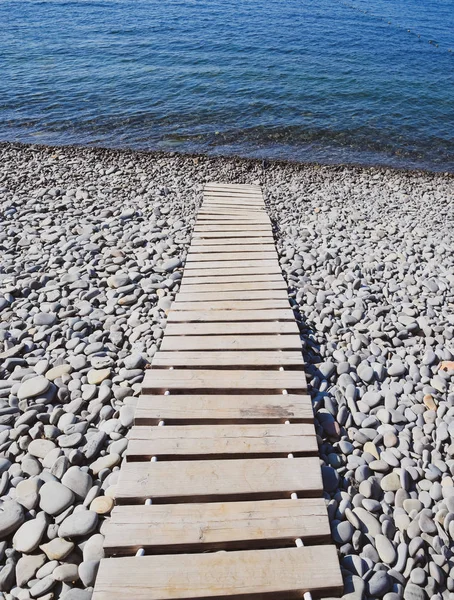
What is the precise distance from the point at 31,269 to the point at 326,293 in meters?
4.73

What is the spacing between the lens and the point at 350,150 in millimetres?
14828

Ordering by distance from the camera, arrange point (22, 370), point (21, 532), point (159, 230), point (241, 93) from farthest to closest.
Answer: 1. point (241, 93)
2. point (159, 230)
3. point (22, 370)
4. point (21, 532)

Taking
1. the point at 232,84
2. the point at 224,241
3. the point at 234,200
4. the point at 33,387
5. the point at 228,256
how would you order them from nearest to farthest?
the point at 33,387
the point at 228,256
the point at 224,241
the point at 234,200
the point at 232,84

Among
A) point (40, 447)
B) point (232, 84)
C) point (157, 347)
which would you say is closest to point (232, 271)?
point (157, 347)

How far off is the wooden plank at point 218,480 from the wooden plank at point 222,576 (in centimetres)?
47

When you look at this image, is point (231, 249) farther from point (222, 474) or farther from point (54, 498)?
point (54, 498)

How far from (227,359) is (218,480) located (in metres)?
1.59

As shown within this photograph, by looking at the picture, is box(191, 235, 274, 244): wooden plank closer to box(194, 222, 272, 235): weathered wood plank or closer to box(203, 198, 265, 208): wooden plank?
box(194, 222, 272, 235): weathered wood plank

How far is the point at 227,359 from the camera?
4941mm

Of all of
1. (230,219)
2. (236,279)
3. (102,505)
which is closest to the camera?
(102,505)

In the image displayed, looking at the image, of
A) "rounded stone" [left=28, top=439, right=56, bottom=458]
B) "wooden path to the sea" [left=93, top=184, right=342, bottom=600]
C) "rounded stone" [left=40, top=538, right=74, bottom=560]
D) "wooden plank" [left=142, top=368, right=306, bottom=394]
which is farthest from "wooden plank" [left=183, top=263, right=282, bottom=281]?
"rounded stone" [left=40, top=538, right=74, bottom=560]

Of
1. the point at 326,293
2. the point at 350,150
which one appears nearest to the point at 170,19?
the point at 350,150

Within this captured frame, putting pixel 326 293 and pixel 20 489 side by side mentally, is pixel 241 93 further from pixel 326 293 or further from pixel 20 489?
pixel 20 489

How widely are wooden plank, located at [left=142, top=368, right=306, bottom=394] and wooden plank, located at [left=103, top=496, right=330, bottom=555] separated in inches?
51.5
